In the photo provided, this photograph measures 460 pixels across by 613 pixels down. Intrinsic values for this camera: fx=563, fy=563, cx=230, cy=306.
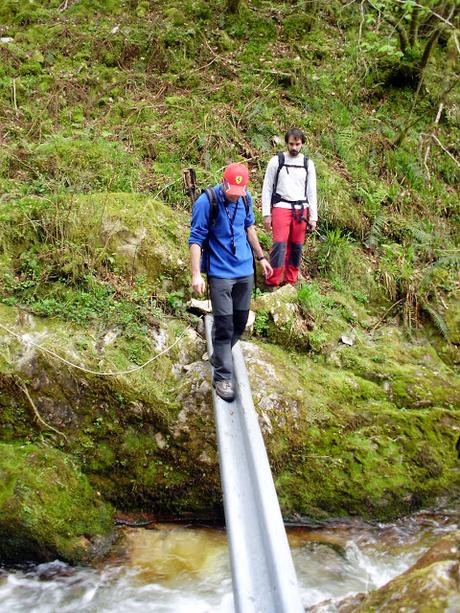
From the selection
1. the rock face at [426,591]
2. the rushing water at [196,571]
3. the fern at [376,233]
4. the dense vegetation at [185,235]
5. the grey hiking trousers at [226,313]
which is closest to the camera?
the rock face at [426,591]

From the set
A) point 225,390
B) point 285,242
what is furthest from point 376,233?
point 225,390

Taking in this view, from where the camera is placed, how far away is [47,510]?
486cm

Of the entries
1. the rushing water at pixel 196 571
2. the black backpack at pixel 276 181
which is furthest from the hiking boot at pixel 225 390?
the black backpack at pixel 276 181

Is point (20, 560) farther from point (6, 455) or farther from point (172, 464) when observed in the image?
point (172, 464)

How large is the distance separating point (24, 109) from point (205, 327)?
17.8ft

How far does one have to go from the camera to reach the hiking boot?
502 centimetres

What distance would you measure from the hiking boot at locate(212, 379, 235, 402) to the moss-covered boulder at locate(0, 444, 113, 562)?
1509 mm

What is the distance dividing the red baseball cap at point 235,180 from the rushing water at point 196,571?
308 cm

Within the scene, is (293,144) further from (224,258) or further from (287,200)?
(224,258)

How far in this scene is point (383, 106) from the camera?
10883 millimetres

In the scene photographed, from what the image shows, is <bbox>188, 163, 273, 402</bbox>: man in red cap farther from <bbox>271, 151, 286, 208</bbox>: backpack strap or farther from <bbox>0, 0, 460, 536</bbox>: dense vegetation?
<bbox>271, 151, 286, 208</bbox>: backpack strap

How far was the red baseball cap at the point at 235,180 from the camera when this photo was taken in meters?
4.64

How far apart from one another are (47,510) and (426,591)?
3181 mm

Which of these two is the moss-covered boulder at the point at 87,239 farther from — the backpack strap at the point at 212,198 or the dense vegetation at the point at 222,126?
the backpack strap at the point at 212,198
